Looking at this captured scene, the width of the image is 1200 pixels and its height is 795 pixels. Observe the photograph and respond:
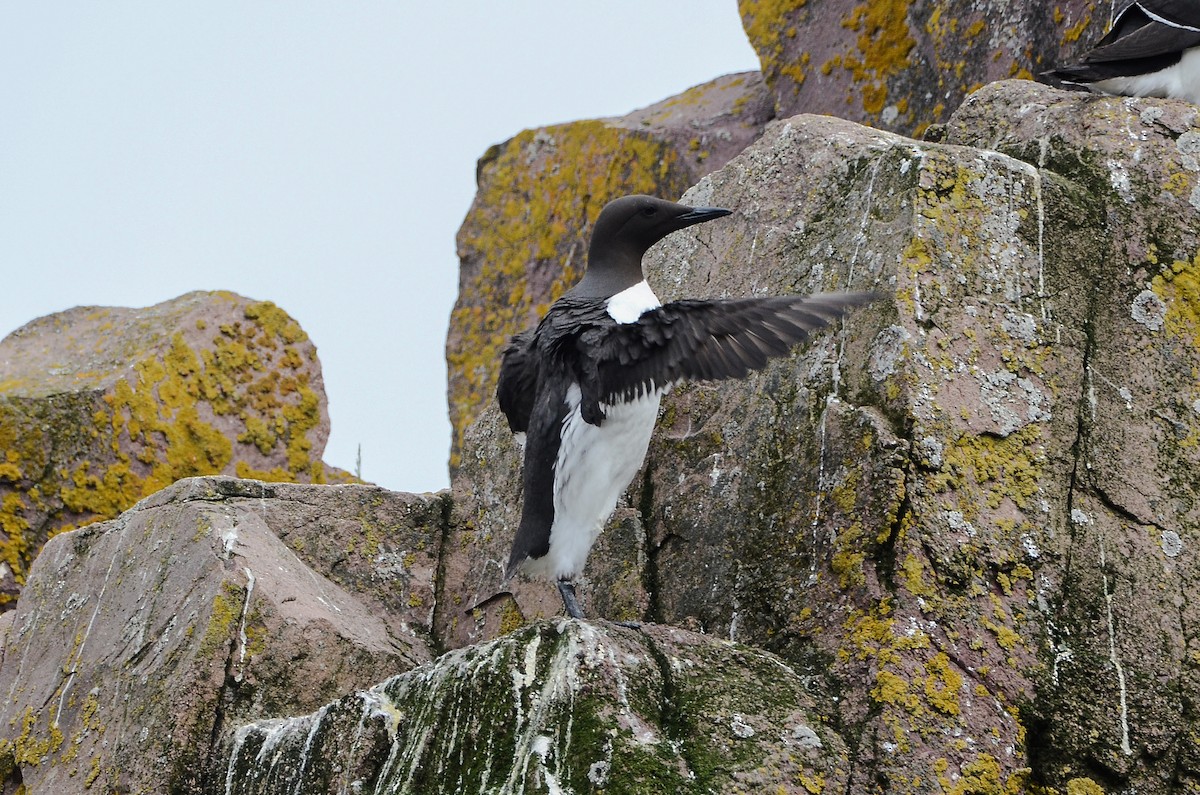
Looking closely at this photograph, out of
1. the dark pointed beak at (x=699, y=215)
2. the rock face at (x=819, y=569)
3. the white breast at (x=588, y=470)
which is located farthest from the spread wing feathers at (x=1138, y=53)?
the white breast at (x=588, y=470)

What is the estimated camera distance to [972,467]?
13.3 ft

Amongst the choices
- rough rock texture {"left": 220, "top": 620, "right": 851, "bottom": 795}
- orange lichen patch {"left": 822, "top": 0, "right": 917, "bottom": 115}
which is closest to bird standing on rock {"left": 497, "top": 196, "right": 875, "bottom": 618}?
rough rock texture {"left": 220, "top": 620, "right": 851, "bottom": 795}

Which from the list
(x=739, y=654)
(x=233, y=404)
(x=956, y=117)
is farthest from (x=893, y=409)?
(x=233, y=404)

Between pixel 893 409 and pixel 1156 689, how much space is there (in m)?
1.02

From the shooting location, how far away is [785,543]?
4.21m

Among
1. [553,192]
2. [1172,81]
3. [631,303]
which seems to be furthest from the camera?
[553,192]

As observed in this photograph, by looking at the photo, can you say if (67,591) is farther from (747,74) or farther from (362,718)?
(747,74)

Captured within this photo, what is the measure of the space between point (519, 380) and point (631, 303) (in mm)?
473

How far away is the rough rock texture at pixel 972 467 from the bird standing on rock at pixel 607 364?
11.9 inches

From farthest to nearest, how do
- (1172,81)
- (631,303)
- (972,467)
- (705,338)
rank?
(1172,81) → (631,303) → (705,338) → (972,467)

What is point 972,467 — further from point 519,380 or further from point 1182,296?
point 519,380

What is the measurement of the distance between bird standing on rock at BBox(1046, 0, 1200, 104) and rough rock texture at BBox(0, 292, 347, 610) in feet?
14.1

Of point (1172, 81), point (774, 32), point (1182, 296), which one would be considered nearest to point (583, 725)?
point (1182, 296)

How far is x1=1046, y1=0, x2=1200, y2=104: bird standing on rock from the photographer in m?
5.24
